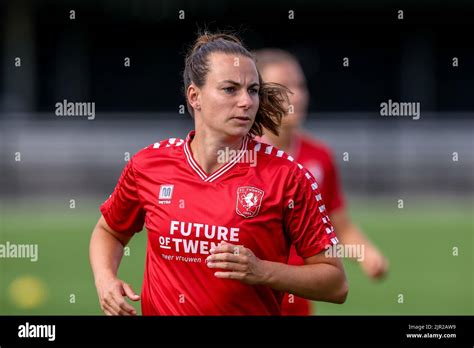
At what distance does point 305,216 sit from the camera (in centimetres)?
477

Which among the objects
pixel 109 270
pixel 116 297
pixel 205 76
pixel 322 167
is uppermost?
pixel 205 76

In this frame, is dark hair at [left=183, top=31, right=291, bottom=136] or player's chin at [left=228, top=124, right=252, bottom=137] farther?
dark hair at [left=183, top=31, right=291, bottom=136]

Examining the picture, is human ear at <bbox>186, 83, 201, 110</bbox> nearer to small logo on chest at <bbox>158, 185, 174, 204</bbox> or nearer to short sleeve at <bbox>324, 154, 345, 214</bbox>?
small logo on chest at <bbox>158, 185, 174, 204</bbox>

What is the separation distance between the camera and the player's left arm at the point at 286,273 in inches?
175

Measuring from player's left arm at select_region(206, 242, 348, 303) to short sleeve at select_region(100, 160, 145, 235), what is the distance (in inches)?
32.2

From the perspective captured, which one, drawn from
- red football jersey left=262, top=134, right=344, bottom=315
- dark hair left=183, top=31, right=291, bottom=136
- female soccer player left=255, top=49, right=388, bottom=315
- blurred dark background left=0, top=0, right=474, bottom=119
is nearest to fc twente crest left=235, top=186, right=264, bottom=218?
dark hair left=183, top=31, right=291, bottom=136

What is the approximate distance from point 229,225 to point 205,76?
738 millimetres

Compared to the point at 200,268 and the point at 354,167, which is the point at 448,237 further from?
the point at 200,268

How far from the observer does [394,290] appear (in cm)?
1266

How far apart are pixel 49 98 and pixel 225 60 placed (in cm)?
2085

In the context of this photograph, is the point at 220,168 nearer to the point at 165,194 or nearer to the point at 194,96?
the point at 165,194

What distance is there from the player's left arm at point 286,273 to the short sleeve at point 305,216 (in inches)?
2.3

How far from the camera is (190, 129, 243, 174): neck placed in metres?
4.94

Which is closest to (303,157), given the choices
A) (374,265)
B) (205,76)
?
(374,265)
